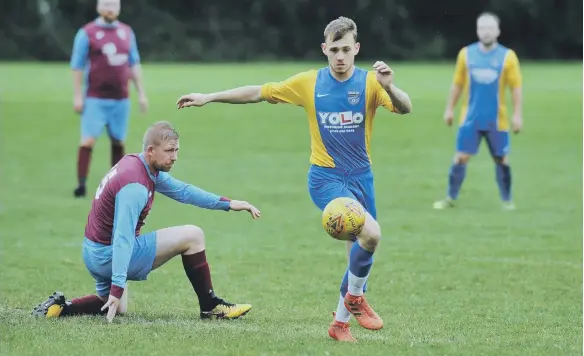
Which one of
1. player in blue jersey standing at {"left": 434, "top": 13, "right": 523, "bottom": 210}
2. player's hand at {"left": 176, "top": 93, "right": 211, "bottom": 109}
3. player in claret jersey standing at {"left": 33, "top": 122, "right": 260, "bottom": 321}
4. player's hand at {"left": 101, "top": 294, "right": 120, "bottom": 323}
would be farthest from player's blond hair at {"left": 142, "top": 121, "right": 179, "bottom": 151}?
player in blue jersey standing at {"left": 434, "top": 13, "right": 523, "bottom": 210}

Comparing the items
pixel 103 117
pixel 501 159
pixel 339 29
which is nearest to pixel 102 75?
pixel 103 117

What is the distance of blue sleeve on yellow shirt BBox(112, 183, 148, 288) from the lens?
25.5 feet

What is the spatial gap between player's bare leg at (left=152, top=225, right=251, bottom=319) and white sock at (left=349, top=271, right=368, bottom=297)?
885mm

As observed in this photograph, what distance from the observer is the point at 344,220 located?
7.59 meters

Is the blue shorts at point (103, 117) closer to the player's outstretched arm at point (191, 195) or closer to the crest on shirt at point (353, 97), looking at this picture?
the player's outstretched arm at point (191, 195)

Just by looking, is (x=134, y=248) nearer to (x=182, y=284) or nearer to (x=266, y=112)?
(x=182, y=284)

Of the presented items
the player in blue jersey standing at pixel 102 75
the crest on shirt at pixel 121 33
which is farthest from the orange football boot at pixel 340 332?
the crest on shirt at pixel 121 33

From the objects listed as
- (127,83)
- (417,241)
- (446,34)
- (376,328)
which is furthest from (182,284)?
(446,34)

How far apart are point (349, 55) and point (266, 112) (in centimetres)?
2165

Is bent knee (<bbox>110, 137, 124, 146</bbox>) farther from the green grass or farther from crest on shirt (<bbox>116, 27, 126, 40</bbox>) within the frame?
crest on shirt (<bbox>116, 27, 126, 40</bbox>)

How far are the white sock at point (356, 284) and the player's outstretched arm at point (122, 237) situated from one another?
145cm

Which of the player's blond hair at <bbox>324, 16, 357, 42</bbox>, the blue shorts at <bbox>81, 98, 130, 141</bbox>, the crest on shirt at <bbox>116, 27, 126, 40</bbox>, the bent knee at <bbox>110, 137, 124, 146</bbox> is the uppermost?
the player's blond hair at <bbox>324, 16, 357, 42</bbox>

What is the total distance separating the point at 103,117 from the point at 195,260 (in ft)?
26.0

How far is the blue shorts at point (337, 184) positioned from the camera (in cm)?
812
